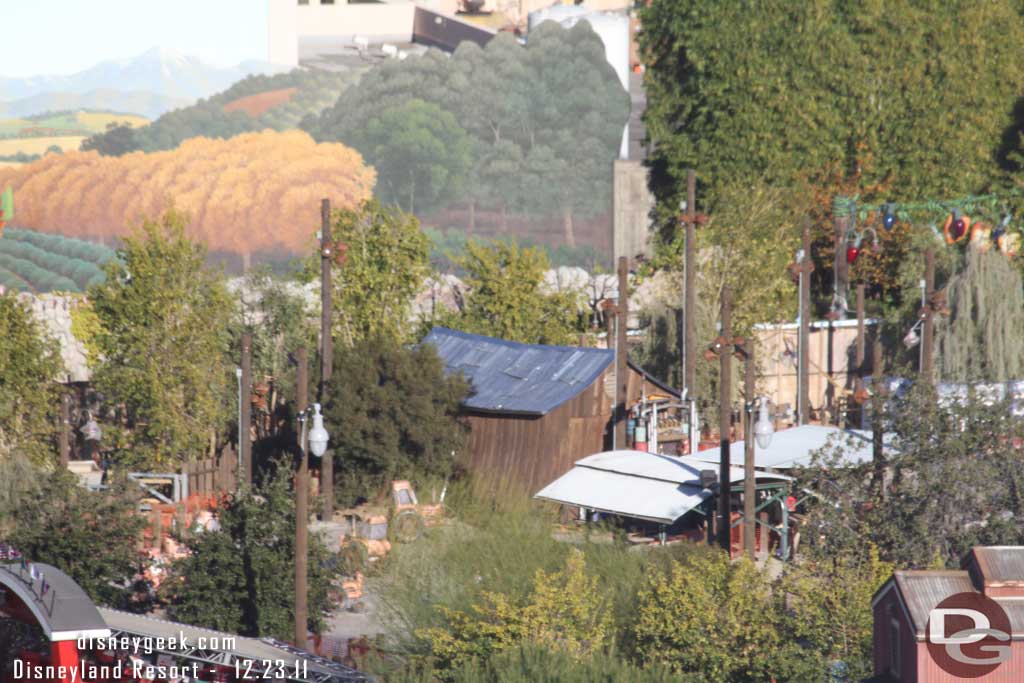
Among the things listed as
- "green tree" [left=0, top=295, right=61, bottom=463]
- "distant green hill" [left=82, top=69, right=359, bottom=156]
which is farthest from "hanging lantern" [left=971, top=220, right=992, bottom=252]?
"green tree" [left=0, top=295, right=61, bottom=463]

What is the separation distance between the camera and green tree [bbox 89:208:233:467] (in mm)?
37031

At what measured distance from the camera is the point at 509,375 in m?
38.5

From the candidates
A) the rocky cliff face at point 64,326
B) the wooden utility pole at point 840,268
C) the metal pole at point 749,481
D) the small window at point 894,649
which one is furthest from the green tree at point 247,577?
the wooden utility pole at point 840,268

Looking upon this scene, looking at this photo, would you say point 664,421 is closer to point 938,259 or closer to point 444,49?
point 938,259

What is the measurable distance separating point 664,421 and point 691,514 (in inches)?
227

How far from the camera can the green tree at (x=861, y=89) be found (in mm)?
54031

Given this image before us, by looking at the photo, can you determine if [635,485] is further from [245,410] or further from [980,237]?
[980,237]

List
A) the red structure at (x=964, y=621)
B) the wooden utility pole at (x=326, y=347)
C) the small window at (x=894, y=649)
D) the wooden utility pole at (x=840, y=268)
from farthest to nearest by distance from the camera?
the wooden utility pole at (x=840, y=268) < the wooden utility pole at (x=326, y=347) < the small window at (x=894, y=649) < the red structure at (x=964, y=621)

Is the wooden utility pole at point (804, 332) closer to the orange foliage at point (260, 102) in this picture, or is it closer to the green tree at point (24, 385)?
the green tree at point (24, 385)

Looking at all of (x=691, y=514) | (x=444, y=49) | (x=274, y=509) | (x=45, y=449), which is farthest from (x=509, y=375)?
(x=444, y=49)

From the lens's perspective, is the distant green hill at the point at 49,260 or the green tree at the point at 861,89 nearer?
the green tree at the point at 861,89

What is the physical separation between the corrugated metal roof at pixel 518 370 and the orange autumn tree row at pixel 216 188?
18.8m

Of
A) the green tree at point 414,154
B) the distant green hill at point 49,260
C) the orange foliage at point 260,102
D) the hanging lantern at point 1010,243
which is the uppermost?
the orange foliage at point 260,102

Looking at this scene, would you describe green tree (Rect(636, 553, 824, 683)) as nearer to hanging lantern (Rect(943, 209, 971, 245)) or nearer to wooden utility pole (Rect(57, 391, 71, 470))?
wooden utility pole (Rect(57, 391, 71, 470))
